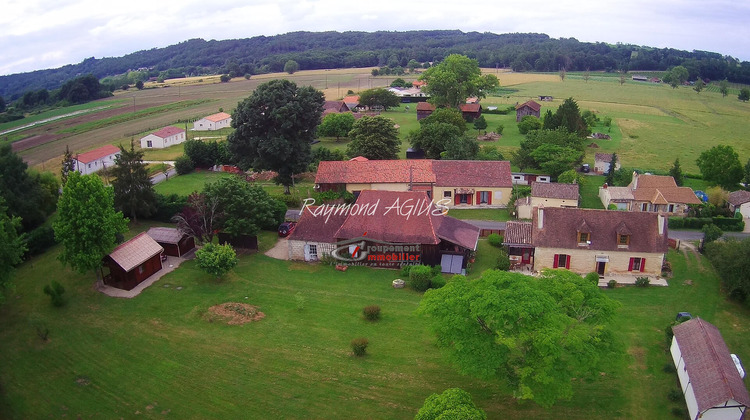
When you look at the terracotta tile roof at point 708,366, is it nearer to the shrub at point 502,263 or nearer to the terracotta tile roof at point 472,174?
the shrub at point 502,263

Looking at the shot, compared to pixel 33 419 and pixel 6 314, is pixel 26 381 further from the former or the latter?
pixel 6 314

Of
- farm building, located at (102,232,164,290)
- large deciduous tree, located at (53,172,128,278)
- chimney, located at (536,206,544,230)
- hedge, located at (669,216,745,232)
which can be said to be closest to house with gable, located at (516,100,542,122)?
hedge, located at (669,216,745,232)

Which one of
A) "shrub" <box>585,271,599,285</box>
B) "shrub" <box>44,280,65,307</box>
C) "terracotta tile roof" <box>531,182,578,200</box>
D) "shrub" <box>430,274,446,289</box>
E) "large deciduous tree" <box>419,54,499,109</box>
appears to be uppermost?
"large deciduous tree" <box>419,54,499,109</box>

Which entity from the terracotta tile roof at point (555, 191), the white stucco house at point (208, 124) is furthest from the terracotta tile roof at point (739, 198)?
the white stucco house at point (208, 124)

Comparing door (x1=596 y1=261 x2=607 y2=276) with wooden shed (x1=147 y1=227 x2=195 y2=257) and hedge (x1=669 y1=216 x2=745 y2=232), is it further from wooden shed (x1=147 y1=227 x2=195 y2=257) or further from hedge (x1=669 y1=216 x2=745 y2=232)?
wooden shed (x1=147 y1=227 x2=195 y2=257)

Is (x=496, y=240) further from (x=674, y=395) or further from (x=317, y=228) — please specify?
(x=674, y=395)

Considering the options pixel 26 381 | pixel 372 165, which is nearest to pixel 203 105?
pixel 372 165
